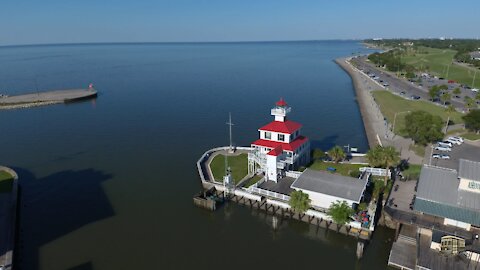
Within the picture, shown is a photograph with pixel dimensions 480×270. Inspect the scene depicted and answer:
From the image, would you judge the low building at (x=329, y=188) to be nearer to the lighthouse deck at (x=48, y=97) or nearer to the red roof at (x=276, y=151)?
the red roof at (x=276, y=151)

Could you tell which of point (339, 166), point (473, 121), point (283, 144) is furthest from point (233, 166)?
point (473, 121)

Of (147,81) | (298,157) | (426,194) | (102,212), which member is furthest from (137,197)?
(147,81)

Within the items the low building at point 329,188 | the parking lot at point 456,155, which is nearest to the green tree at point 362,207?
the low building at point 329,188

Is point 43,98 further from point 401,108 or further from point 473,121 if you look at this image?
point 473,121

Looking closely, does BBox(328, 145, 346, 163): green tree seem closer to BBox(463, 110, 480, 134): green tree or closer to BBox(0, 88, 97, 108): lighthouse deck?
BBox(463, 110, 480, 134): green tree

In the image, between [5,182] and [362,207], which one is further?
[5,182]

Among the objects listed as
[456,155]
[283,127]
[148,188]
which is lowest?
[148,188]
